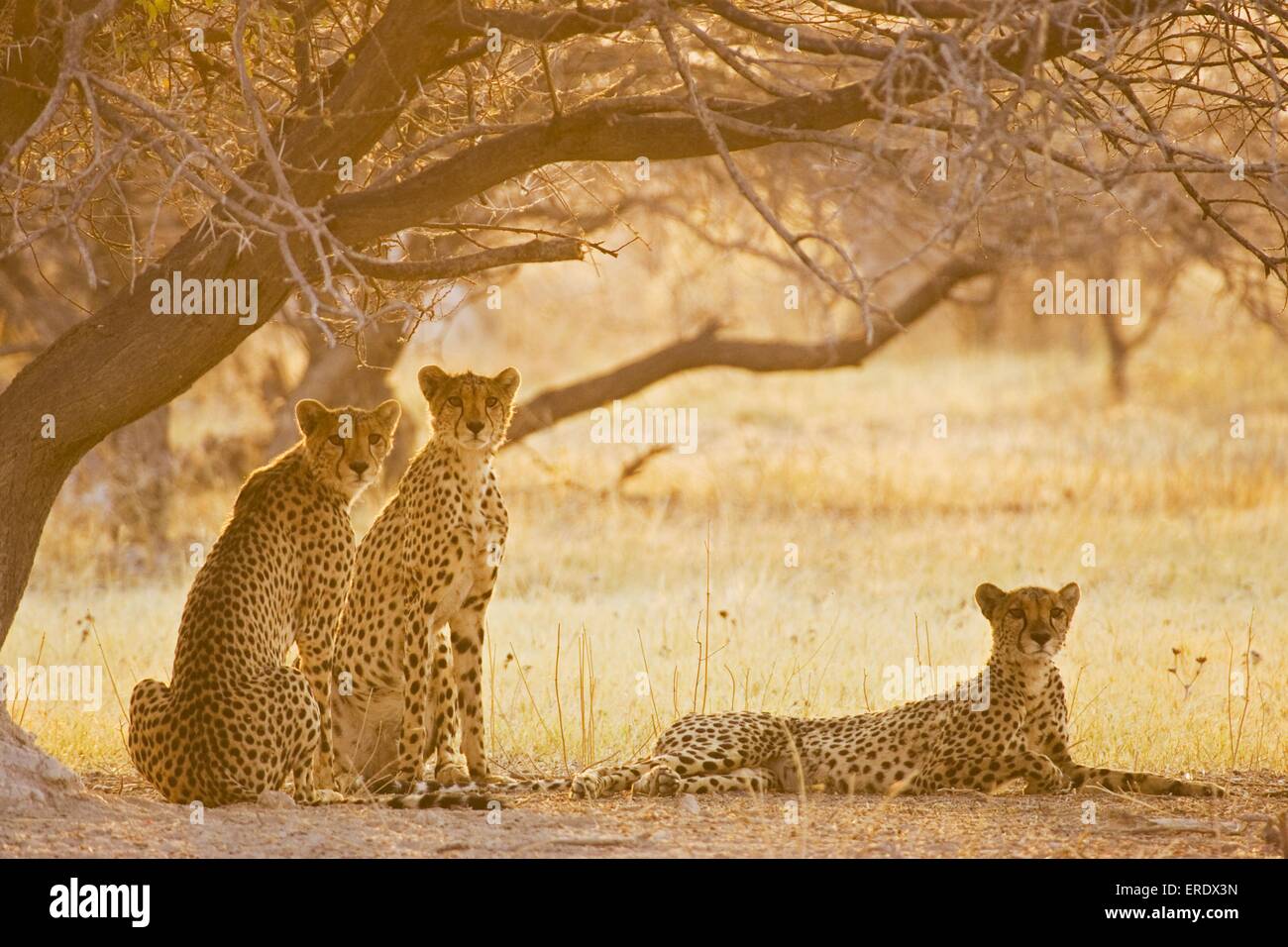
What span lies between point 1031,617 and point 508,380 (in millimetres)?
1873

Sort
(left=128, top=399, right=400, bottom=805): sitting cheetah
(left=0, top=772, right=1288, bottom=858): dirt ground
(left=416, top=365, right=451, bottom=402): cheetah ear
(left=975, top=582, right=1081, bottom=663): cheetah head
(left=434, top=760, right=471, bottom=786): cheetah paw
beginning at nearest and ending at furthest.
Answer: (left=0, top=772, right=1288, bottom=858): dirt ground, (left=128, top=399, right=400, bottom=805): sitting cheetah, (left=434, top=760, right=471, bottom=786): cheetah paw, (left=416, top=365, right=451, bottom=402): cheetah ear, (left=975, top=582, right=1081, bottom=663): cheetah head

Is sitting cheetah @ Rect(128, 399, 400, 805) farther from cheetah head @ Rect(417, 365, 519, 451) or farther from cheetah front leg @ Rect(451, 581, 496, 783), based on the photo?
cheetah front leg @ Rect(451, 581, 496, 783)

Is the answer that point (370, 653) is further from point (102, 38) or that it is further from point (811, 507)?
point (811, 507)

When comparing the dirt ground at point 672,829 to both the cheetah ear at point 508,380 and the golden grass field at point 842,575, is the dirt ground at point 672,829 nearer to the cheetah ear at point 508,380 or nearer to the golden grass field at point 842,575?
the golden grass field at point 842,575

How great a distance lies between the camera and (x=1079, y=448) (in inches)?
593

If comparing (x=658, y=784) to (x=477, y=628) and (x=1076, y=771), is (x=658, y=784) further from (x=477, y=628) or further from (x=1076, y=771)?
(x=1076, y=771)

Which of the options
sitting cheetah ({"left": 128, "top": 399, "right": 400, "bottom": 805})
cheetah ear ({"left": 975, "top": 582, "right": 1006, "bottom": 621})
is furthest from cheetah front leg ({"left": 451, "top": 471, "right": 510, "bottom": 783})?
cheetah ear ({"left": 975, "top": 582, "right": 1006, "bottom": 621})

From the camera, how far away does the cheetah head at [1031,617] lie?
5.91 meters

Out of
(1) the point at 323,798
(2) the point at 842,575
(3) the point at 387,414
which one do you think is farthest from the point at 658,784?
(2) the point at 842,575

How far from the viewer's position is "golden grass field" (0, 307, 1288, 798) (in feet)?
23.1

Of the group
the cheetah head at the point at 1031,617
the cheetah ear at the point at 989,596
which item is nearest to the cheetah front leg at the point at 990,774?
the cheetah head at the point at 1031,617

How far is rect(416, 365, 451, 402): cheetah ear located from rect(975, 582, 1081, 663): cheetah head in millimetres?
1907

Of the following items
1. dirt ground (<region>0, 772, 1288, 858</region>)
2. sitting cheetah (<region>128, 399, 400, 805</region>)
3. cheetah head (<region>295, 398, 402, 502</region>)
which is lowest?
dirt ground (<region>0, 772, 1288, 858</region>)

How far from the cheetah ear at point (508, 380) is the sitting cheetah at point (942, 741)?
1.25 meters
